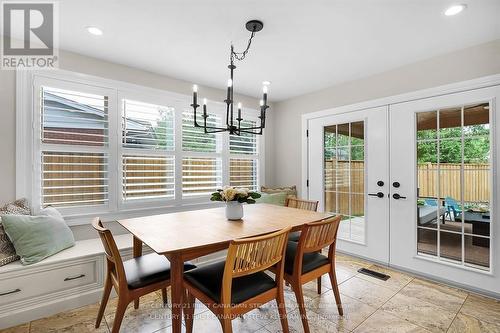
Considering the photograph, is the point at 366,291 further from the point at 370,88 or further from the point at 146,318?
the point at 370,88

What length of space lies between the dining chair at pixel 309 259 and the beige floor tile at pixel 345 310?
7 centimetres

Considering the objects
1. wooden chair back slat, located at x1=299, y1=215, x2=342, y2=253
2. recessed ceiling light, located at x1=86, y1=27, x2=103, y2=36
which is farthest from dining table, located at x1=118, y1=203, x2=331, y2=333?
recessed ceiling light, located at x1=86, y1=27, x2=103, y2=36

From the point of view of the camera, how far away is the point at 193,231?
72.4 inches

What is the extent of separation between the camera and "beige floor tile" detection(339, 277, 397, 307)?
2.38m

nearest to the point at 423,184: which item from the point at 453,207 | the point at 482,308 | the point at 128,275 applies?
the point at 453,207

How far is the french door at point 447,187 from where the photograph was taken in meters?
2.44

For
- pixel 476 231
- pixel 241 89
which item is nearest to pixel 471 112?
pixel 476 231

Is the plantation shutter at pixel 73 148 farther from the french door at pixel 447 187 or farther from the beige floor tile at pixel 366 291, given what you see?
the french door at pixel 447 187

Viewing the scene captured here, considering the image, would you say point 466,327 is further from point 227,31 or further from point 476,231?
point 227,31

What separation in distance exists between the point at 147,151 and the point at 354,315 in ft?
9.25

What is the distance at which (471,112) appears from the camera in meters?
2.54

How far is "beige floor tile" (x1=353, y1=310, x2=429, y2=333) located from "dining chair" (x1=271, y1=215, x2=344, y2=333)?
209 mm

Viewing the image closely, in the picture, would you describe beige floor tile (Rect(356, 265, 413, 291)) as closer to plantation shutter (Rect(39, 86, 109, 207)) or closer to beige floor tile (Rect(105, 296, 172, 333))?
beige floor tile (Rect(105, 296, 172, 333))

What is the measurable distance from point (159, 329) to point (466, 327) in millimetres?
2418
